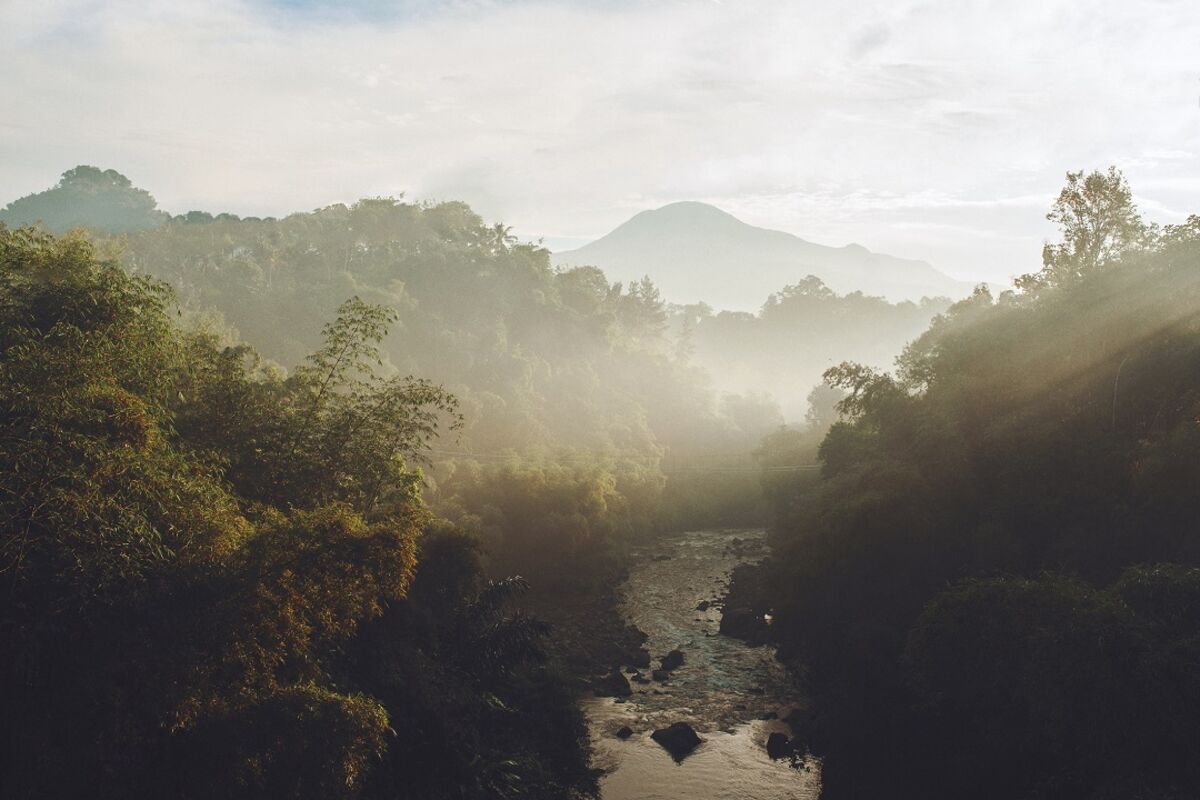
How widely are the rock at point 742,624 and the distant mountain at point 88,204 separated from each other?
71.2 m

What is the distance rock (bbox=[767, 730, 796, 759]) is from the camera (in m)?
16.7

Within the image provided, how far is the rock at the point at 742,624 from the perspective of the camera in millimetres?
23814

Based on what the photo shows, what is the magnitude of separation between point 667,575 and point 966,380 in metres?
14.8

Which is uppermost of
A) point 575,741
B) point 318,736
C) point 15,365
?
point 15,365

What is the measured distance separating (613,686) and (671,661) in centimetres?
238

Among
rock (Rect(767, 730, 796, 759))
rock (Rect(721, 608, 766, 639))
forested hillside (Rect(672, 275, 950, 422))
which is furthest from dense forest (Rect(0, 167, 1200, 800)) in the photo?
forested hillside (Rect(672, 275, 950, 422))

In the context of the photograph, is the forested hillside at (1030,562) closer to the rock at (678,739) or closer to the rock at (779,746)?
the rock at (779,746)

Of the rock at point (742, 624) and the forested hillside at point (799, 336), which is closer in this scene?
the rock at point (742, 624)

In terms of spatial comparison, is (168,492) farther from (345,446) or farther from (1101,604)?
(1101,604)

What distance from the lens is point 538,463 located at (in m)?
31.8

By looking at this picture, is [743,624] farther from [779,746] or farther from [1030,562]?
[1030,562]

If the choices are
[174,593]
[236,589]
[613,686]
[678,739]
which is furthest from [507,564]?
[174,593]

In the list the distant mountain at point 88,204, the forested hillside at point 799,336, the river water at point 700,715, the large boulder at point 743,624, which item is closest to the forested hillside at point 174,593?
the river water at point 700,715

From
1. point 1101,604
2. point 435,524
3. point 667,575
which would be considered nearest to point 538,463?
point 667,575
